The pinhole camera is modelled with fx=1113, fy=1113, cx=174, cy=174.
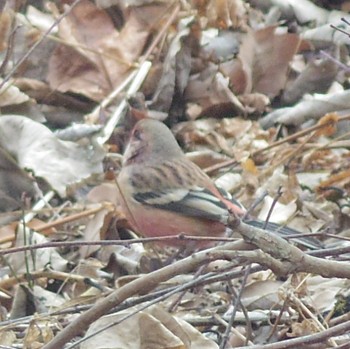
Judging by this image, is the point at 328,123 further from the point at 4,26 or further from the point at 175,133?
the point at 4,26

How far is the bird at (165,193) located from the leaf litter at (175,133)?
12cm

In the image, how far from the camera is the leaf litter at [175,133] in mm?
3994

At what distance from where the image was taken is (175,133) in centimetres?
610

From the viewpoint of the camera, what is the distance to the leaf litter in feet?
13.1

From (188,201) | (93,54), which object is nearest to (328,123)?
(188,201)

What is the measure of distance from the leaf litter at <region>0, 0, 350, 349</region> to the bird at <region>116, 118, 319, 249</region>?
123mm

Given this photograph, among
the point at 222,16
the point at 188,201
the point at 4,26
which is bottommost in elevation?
the point at 222,16

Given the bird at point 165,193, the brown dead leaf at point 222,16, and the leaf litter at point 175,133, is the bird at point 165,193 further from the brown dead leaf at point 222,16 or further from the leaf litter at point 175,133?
the brown dead leaf at point 222,16

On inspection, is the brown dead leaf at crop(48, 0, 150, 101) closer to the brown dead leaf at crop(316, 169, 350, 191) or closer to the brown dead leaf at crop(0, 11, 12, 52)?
the brown dead leaf at crop(0, 11, 12, 52)

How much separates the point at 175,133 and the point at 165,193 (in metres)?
1.06

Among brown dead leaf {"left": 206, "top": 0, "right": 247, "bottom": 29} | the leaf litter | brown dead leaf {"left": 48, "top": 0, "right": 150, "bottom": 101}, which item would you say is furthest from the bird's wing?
brown dead leaf {"left": 206, "top": 0, "right": 247, "bottom": 29}

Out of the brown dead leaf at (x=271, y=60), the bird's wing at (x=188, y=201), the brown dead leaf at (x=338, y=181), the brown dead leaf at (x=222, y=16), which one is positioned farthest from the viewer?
the brown dead leaf at (x=222, y=16)

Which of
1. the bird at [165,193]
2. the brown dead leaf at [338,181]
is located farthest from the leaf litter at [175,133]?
the bird at [165,193]

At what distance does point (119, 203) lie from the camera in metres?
5.16
